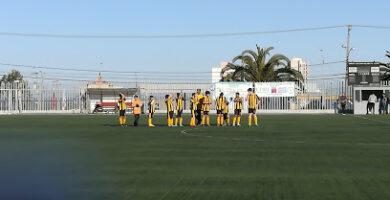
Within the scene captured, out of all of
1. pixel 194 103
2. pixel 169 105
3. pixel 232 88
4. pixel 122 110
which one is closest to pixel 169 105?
pixel 169 105

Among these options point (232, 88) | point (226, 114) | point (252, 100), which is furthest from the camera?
point (232, 88)

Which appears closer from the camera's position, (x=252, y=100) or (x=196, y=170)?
(x=196, y=170)

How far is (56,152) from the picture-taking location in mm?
13359

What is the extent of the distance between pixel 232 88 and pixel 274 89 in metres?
3.83

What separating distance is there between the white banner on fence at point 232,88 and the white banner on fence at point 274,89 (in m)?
1.02

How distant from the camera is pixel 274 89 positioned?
50969mm

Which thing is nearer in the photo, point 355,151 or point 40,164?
point 40,164

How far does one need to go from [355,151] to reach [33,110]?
142 feet

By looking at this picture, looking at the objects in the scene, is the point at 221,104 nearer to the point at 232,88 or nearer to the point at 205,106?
the point at 205,106

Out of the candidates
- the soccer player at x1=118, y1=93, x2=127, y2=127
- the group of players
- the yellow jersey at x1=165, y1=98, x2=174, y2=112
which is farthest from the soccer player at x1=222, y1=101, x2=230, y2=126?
the soccer player at x1=118, y1=93, x2=127, y2=127

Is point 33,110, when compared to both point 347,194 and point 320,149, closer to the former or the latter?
point 320,149

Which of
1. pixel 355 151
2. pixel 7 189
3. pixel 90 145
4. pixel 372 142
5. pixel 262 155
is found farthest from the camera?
pixel 372 142

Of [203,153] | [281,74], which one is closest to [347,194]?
[203,153]

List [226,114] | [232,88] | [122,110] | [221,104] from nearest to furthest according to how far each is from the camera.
Answer: [221,104]
[226,114]
[122,110]
[232,88]
